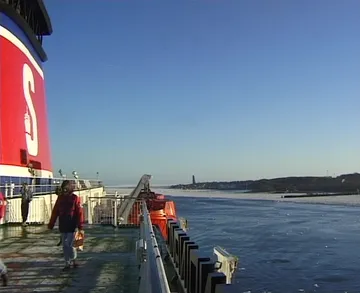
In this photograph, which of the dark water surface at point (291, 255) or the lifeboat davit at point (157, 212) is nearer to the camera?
the dark water surface at point (291, 255)

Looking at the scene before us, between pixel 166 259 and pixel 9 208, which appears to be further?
pixel 9 208

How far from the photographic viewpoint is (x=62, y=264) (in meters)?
9.70

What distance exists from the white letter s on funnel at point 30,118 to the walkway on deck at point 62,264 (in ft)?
14.4

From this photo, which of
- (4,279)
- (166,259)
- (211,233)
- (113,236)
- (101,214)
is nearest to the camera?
(4,279)

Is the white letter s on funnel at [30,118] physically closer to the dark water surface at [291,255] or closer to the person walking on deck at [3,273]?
the dark water surface at [291,255]

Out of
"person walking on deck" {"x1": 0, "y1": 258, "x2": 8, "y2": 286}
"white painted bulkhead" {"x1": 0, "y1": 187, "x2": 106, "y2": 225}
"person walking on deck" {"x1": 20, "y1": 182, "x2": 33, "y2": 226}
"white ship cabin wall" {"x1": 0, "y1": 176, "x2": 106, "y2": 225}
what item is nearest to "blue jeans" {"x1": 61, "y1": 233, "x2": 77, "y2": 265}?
"person walking on deck" {"x1": 0, "y1": 258, "x2": 8, "y2": 286}

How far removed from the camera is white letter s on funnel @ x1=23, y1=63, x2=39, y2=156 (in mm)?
18078

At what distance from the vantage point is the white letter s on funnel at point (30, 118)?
18.1 m

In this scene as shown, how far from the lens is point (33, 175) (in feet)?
61.5

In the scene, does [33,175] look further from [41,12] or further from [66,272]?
[66,272]

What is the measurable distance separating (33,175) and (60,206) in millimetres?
10182

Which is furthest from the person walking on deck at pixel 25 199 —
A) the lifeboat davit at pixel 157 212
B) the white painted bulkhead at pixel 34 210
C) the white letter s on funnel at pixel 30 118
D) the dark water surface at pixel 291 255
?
the dark water surface at pixel 291 255

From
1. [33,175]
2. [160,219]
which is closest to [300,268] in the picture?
[160,219]

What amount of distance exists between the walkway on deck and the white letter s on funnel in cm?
439
